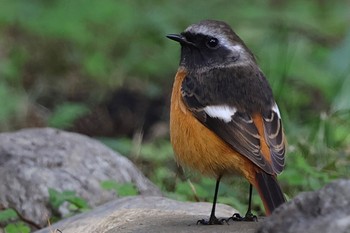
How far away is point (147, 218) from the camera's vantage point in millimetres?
5758

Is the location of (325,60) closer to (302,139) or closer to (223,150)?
(302,139)

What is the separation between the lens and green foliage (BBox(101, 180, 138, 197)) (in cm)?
671

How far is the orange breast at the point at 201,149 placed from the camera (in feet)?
18.6

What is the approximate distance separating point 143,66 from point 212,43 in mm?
4869

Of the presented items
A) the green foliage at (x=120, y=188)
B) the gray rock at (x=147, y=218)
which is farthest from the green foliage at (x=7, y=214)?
the green foliage at (x=120, y=188)

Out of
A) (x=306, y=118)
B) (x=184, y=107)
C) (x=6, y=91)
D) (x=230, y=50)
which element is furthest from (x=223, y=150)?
(x=6, y=91)

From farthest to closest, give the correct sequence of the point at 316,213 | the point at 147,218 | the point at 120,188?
the point at 120,188, the point at 147,218, the point at 316,213

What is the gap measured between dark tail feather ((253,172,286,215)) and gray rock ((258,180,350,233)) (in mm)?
1014

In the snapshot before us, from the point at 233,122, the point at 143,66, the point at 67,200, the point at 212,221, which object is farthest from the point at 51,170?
the point at 143,66

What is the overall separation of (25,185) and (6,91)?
3010 mm

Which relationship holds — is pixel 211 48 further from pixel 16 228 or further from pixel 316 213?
pixel 316 213

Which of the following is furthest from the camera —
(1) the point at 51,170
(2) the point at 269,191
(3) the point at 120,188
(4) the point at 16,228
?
(1) the point at 51,170

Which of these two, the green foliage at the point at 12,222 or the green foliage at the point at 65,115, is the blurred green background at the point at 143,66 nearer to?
the green foliage at the point at 65,115

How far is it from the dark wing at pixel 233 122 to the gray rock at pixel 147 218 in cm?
40
